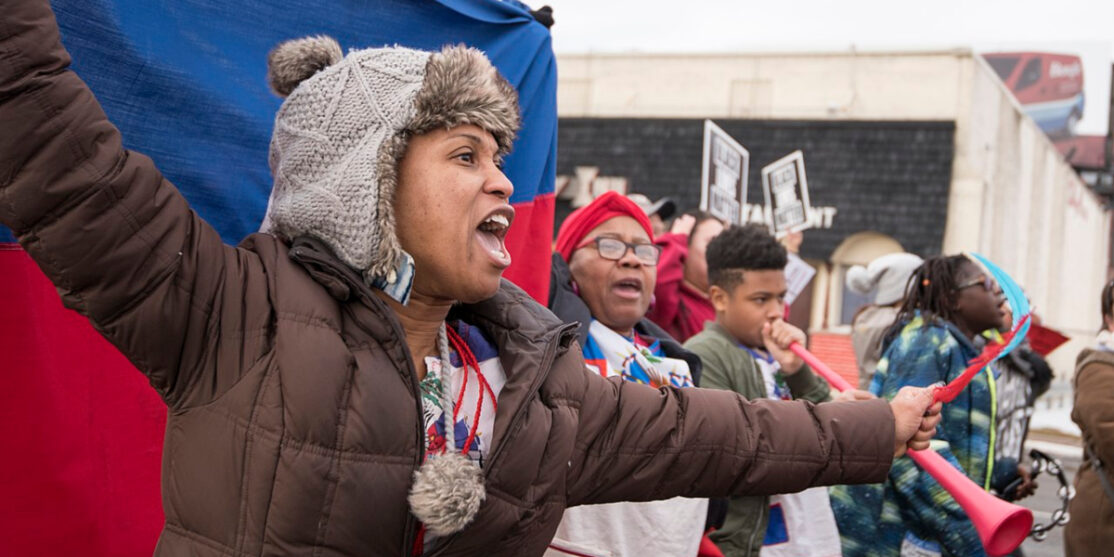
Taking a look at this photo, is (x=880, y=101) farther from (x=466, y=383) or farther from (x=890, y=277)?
(x=466, y=383)

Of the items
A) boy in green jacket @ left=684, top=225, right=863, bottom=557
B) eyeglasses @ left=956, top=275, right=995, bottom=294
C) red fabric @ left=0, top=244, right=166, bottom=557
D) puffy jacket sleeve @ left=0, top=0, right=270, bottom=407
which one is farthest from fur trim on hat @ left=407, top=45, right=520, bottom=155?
eyeglasses @ left=956, top=275, right=995, bottom=294

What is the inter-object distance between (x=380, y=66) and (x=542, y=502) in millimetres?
867

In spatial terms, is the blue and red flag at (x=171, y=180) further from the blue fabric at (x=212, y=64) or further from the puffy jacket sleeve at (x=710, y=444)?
the puffy jacket sleeve at (x=710, y=444)

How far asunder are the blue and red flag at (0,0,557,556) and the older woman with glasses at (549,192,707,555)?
3.86 ft

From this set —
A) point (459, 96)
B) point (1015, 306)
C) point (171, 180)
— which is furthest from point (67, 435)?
point (1015, 306)

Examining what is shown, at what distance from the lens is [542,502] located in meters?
2.05

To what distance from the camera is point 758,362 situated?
415cm

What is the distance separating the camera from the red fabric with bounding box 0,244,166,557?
2.36m

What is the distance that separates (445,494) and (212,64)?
1.38m

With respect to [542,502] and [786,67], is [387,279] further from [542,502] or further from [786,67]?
[786,67]

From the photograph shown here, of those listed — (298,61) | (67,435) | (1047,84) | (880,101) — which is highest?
(1047,84)

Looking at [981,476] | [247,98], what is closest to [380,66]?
[247,98]

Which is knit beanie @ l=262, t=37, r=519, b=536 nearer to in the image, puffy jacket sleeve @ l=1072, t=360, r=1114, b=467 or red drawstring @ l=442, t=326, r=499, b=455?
red drawstring @ l=442, t=326, r=499, b=455

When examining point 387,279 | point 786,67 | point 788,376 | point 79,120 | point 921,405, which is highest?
point 786,67
